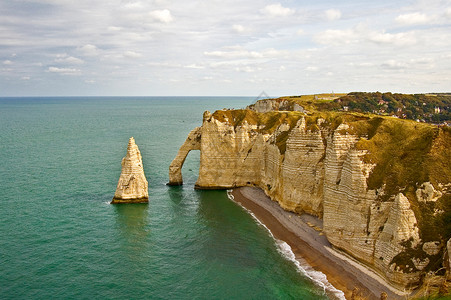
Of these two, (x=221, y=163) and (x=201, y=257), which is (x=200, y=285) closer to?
(x=201, y=257)

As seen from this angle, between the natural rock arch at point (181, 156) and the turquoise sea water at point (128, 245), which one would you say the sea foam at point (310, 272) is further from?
the natural rock arch at point (181, 156)

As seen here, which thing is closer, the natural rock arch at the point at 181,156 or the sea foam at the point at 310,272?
the sea foam at the point at 310,272

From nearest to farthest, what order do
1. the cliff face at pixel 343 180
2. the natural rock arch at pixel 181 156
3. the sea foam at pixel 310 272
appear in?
the cliff face at pixel 343 180 → the sea foam at pixel 310 272 → the natural rock arch at pixel 181 156

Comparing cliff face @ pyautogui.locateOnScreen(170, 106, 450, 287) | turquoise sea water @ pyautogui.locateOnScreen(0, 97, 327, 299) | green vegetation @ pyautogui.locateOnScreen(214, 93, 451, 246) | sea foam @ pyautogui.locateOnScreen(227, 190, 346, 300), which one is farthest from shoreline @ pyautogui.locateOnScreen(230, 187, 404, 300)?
green vegetation @ pyautogui.locateOnScreen(214, 93, 451, 246)

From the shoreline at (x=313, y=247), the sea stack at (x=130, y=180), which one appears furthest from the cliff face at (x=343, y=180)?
the sea stack at (x=130, y=180)

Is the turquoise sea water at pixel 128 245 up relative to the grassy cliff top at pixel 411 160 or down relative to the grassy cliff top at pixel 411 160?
down

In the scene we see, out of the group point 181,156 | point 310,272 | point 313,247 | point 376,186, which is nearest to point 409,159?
point 376,186

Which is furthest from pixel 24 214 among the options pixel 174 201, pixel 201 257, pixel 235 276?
pixel 235 276

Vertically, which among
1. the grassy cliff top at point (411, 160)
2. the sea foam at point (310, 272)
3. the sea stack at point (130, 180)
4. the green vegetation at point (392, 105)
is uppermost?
the green vegetation at point (392, 105)

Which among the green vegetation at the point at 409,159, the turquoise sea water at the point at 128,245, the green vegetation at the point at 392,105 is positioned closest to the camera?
the green vegetation at the point at 409,159
